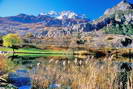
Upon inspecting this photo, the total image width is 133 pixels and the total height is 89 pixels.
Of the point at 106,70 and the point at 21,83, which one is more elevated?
the point at 106,70

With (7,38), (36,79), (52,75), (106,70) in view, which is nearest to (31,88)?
(36,79)

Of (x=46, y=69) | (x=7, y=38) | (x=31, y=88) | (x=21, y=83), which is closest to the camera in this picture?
(x=31, y=88)

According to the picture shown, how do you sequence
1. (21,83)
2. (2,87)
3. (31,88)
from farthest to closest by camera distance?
(21,83) < (31,88) < (2,87)

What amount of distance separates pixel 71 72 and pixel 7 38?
288ft

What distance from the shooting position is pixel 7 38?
328ft

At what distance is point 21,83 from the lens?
17.1 metres

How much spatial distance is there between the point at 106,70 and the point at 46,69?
4004 millimetres

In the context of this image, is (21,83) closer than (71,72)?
No

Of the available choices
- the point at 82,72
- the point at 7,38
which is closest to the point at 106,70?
the point at 82,72

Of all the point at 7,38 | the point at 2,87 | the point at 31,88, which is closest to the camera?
the point at 2,87

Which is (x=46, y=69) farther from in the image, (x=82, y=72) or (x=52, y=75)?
(x=82, y=72)

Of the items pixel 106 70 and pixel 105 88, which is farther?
pixel 106 70

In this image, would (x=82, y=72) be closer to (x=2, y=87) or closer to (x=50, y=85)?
(x=50, y=85)

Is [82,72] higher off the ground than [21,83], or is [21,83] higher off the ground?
[82,72]
